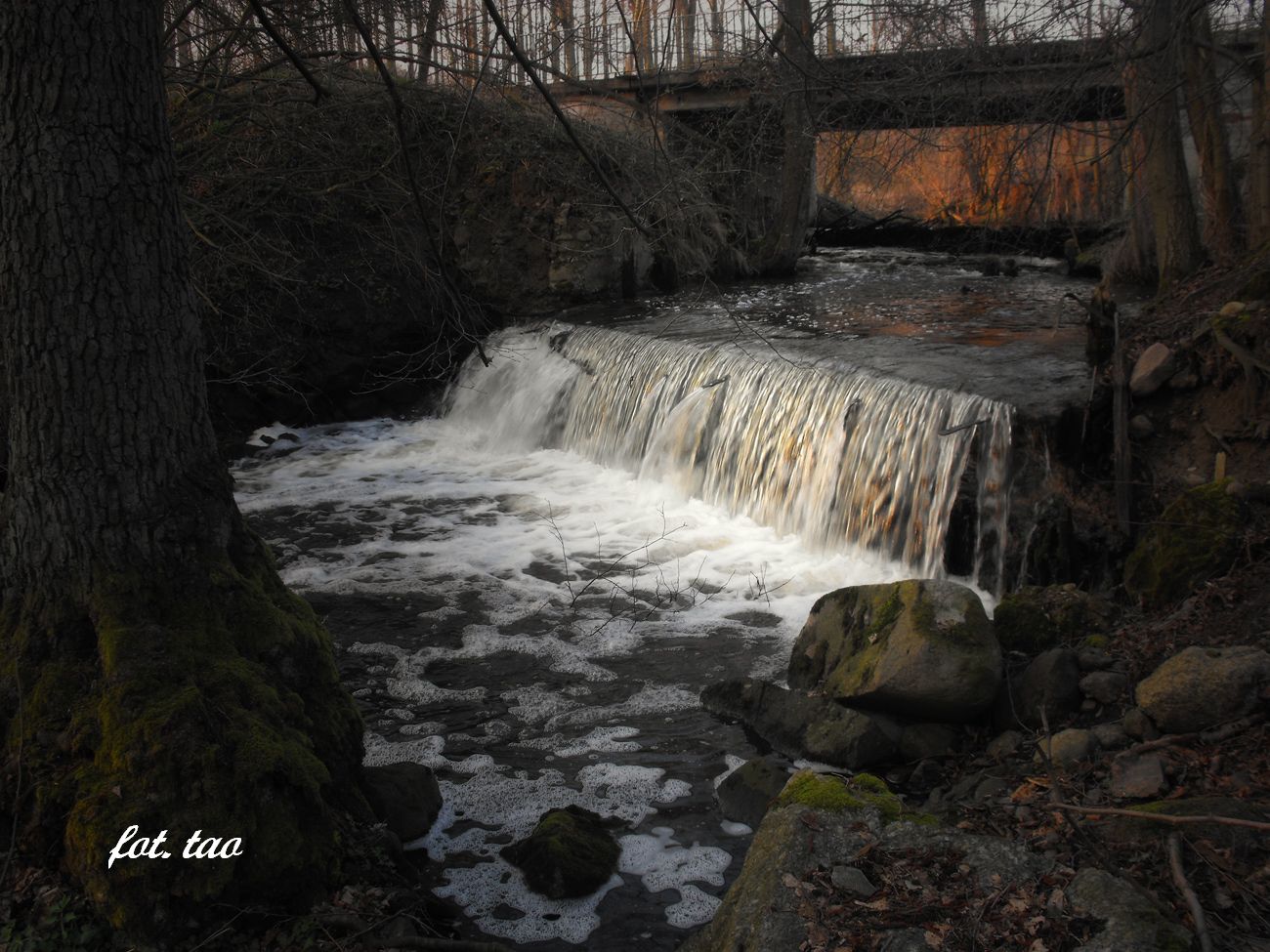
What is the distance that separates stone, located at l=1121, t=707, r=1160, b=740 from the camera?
4485mm

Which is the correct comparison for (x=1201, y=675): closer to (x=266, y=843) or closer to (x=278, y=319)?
(x=266, y=843)

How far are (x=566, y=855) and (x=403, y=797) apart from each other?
2.85ft

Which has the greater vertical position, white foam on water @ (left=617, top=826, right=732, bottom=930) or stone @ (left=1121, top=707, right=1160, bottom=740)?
stone @ (left=1121, top=707, right=1160, bottom=740)

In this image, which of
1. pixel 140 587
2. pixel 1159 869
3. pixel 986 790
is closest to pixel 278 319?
pixel 140 587

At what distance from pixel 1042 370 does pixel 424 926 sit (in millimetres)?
6785

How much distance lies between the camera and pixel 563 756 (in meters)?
5.60

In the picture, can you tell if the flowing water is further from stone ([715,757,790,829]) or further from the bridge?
the bridge

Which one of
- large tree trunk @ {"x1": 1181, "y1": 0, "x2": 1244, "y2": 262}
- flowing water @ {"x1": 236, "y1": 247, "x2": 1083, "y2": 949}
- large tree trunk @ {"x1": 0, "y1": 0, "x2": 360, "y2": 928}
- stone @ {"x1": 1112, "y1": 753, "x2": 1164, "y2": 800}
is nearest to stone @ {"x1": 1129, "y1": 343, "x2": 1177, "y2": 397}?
flowing water @ {"x1": 236, "y1": 247, "x2": 1083, "y2": 949}

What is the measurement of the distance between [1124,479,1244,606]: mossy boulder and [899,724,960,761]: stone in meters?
1.47

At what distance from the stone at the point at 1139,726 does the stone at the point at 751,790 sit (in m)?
1.49

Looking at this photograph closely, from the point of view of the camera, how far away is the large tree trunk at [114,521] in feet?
12.2

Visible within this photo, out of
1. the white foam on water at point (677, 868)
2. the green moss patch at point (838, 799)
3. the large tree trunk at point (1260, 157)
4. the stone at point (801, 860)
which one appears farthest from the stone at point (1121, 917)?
the large tree trunk at point (1260, 157)

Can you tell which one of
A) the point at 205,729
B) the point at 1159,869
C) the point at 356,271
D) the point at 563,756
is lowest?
the point at 563,756

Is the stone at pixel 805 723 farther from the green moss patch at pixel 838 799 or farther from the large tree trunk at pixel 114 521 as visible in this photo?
the large tree trunk at pixel 114 521
